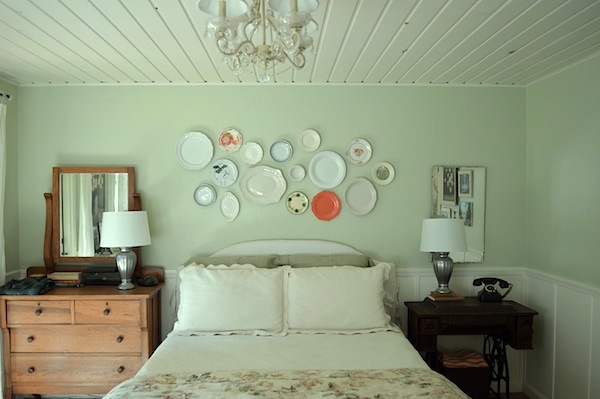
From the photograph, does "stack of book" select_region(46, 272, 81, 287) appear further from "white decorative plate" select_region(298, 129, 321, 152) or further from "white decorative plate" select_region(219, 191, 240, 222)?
"white decorative plate" select_region(298, 129, 321, 152)

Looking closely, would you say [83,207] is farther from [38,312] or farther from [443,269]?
[443,269]

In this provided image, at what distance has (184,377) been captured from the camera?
1864 millimetres

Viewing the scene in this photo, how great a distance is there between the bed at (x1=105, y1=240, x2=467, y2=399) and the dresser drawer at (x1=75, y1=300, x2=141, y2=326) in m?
0.38

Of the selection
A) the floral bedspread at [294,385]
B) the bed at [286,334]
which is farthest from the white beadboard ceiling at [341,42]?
the floral bedspread at [294,385]

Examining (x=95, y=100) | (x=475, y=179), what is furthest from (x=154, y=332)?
(x=475, y=179)

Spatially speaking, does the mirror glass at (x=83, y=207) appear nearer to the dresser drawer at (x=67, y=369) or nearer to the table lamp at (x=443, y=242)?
the dresser drawer at (x=67, y=369)

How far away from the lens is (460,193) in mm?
3141

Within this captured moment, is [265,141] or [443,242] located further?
[265,141]

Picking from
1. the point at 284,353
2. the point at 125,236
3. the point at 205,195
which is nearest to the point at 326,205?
the point at 205,195

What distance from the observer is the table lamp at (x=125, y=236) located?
276 centimetres

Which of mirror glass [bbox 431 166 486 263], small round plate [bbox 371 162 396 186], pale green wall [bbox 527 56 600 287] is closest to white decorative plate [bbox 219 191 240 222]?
small round plate [bbox 371 162 396 186]

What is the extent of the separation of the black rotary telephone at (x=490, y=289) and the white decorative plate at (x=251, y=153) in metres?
1.98

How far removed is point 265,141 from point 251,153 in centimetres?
15

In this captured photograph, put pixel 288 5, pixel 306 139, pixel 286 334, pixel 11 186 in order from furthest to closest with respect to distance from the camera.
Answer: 1. pixel 306 139
2. pixel 11 186
3. pixel 286 334
4. pixel 288 5
